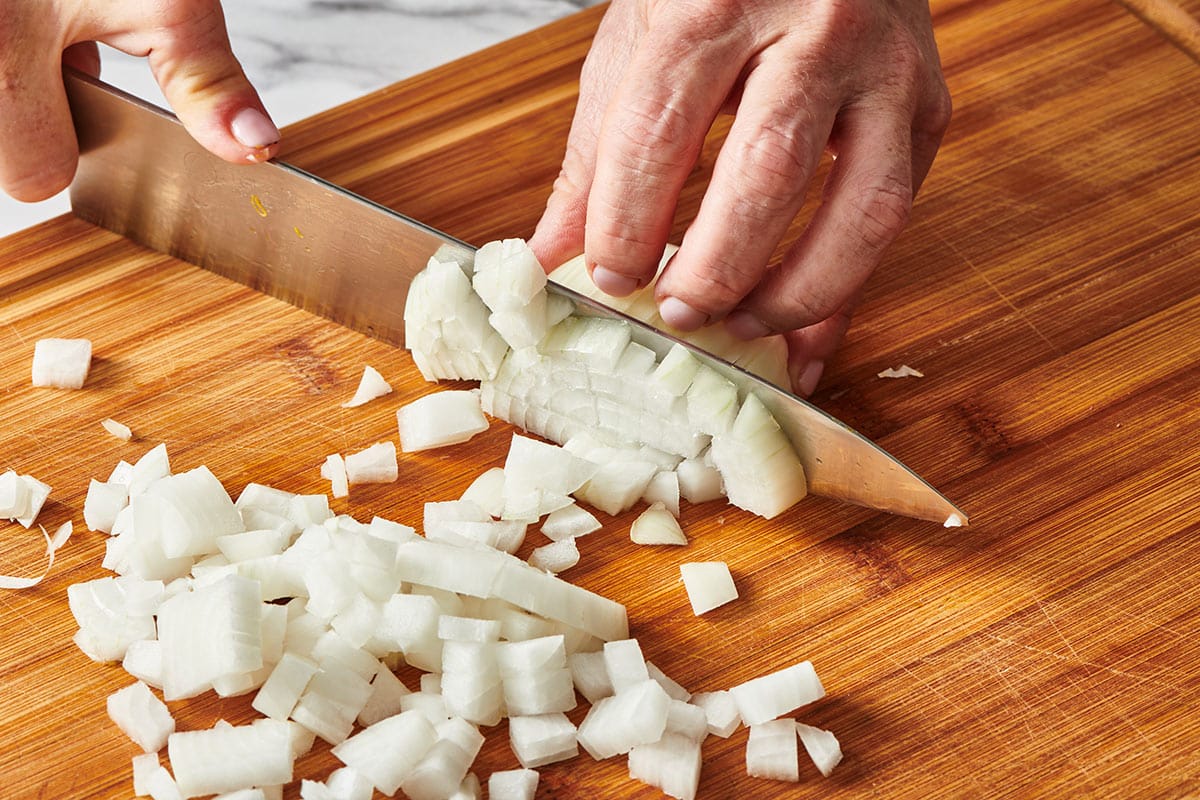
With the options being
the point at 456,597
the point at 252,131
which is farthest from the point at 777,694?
the point at 252,131

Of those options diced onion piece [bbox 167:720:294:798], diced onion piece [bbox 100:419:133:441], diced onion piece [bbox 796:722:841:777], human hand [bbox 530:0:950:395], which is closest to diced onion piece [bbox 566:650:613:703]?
diced onion piece [bbox 796:722:841:777]

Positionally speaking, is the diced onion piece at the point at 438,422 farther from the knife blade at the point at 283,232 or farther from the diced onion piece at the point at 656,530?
the diced onion piece at the point at 656,530

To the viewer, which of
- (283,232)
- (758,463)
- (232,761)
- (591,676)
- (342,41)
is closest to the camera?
(232,761)

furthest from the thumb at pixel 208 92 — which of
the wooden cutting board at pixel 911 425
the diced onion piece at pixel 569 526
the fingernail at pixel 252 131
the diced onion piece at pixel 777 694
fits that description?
the diced onion piece at pixel 777 694

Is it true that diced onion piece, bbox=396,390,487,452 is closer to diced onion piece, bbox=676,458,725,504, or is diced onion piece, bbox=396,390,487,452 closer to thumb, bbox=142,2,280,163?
diced onion piece, bbox=676,458,725,504

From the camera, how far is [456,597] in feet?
5.28

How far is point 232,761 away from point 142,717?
14cm

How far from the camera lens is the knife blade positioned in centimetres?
171

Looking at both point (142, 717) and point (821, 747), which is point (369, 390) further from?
point (821, 747)

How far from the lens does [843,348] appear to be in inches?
75.7

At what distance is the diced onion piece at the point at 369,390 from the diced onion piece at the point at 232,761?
528mm

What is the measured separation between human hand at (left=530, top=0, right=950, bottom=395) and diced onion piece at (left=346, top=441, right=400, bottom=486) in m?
0.38

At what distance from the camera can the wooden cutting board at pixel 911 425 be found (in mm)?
1529

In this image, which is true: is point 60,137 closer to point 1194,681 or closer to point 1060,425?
point 1060,425
